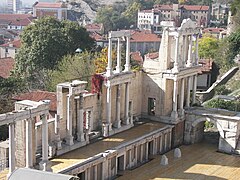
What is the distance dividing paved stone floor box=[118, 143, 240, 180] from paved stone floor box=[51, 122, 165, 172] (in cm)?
198

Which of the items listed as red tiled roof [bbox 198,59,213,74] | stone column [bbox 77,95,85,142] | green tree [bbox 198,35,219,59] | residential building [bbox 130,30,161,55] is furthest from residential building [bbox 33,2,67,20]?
stone column [bbox 77,95,85,142]

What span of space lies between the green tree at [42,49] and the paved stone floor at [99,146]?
671 inches

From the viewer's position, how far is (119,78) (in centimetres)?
3019

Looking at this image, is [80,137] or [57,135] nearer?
[57,135]

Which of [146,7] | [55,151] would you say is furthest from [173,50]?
[146,7]

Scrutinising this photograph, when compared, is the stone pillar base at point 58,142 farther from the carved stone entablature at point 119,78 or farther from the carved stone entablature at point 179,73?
the carved stone entablature at point 179,73

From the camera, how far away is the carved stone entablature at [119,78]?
2936cm

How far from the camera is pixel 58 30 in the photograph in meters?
48.9

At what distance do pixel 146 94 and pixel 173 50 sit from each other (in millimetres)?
3979

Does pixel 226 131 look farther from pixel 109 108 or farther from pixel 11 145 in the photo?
pixel 11 145

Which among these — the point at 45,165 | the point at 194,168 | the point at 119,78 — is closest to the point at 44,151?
the point at 45,165

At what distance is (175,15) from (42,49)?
7816 cm

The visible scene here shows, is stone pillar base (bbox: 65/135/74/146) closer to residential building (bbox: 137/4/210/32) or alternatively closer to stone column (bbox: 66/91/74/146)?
stone column (bbox: 66/91/74/146)

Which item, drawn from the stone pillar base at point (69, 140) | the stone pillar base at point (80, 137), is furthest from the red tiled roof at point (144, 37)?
the stone pillar base at point (69, 140)
